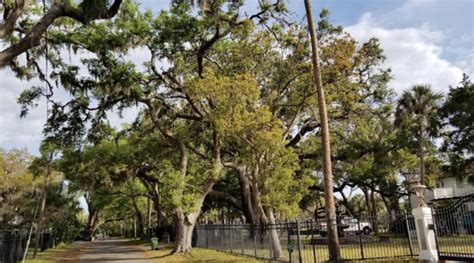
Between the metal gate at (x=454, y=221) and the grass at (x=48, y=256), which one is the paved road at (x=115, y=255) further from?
the metal gate at (x=454, y=221)

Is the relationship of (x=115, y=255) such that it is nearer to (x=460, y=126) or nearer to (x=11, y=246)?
(x=11, y=246)

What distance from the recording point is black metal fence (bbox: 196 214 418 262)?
15648 millimetres

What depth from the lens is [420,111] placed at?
30.1m

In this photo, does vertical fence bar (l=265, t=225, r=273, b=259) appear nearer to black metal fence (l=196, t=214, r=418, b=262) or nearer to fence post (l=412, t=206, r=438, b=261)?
black metal fence (l=196, t=214, r=418, b=262)

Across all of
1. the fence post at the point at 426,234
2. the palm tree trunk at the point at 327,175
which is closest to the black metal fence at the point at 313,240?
the palm tree trunk at the point at 327,175

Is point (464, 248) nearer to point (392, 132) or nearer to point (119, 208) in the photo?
point (392, 132)

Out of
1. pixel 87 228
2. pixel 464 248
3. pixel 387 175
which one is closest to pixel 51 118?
pixel 464 248

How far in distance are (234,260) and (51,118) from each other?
11559 millimetres

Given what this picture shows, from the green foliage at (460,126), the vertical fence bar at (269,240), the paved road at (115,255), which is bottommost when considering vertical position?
the paved road at (115,255)

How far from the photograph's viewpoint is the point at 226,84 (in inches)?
746

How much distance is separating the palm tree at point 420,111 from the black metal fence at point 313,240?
889 centimetres

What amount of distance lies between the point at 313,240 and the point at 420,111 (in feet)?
60.3

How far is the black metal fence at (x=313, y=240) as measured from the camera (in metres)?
15.6

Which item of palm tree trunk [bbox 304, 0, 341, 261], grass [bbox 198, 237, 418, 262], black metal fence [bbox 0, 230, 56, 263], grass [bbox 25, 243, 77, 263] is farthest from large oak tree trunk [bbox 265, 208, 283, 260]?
grass [bbox 25, 243, 77, 263]
